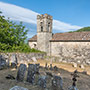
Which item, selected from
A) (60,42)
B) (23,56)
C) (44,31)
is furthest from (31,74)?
(44,31)

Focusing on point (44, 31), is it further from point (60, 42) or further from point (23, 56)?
point (23, 56)

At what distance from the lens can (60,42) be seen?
2033cm

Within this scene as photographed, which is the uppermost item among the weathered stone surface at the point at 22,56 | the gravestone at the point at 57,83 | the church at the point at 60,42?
the church at the point at 60,42

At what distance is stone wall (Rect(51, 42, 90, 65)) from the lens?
58.2ft

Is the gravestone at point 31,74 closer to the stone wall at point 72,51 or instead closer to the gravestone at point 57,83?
the gravestone at point 57,83

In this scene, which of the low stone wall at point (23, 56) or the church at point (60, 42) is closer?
the low stone wall at point (23, 56)

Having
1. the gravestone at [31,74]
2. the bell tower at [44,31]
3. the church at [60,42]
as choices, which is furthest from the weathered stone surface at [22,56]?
the gravestone at [31,74]

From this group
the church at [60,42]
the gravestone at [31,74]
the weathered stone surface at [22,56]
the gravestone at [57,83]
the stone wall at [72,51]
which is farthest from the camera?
the church at [60,42]

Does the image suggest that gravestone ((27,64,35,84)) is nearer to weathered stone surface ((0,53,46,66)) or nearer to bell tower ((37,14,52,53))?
weathered stone surface ((0,53,46,66))

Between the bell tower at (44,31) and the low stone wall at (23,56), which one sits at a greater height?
the bell tower at (44,31)

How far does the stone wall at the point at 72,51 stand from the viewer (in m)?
17.8

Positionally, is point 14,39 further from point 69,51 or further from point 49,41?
point 69,51

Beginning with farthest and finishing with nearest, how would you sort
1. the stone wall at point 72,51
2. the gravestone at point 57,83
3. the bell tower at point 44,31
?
the bell tower at point 44,31 → the stone wall at point 72,51 → the gravestone at point 57,83

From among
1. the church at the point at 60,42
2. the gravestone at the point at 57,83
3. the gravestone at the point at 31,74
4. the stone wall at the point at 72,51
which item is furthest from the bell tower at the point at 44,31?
the gravestone at the point at 57,83
